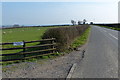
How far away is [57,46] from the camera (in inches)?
478

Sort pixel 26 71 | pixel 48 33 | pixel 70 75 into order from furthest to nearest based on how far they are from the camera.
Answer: pixel 48 33 < pixel 26 71 < pixel 70 75

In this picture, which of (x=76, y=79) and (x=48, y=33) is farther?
(x=48, y=33)

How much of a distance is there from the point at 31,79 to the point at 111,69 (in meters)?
3.46

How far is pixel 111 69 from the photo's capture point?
24.6ft

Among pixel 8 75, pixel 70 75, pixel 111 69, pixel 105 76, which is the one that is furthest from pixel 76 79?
pixel 8 75

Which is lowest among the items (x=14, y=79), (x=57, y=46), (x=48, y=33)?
(x=14, y=79)

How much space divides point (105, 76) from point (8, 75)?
3.75m

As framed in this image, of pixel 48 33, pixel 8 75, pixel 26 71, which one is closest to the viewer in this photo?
pixel 8 75

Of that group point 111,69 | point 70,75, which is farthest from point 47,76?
point 111,69

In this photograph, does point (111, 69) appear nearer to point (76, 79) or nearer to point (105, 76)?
point (105, 76)

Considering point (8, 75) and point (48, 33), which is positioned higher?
point (48, 33)

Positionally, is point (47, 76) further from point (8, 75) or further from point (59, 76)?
point (8, 75)

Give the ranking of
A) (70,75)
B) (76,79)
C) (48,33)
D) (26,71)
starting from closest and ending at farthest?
1. (76,79)
2. (70,75)
3. (26,71)
4. (48,33)

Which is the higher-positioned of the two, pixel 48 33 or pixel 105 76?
pixel 48 33
